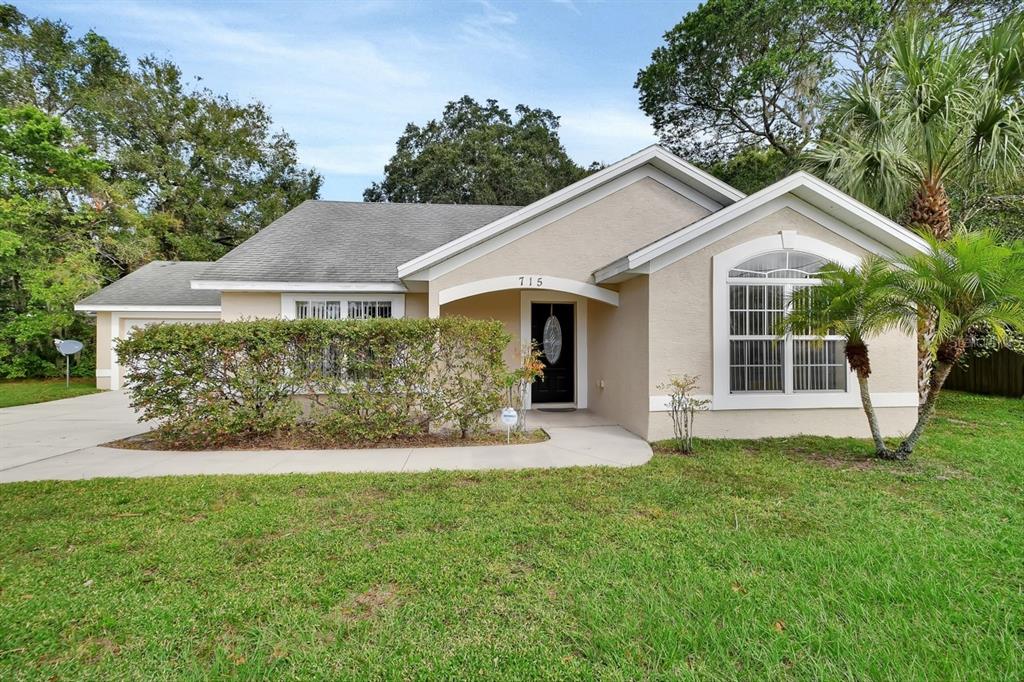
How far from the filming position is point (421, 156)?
106 feet

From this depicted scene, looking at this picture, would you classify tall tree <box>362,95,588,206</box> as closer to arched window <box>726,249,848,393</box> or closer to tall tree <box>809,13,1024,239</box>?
tall tree <box>809,13,1024,239</box>

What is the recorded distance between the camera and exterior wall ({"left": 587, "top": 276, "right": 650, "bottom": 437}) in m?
8.03

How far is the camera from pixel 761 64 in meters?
17.1

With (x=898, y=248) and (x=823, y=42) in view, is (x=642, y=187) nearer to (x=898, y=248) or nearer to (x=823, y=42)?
(x=898, y=248)

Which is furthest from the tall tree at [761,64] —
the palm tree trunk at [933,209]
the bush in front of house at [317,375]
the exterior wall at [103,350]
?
the exterior wall at [103,350]

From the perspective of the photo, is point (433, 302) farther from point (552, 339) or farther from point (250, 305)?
point (250, 305)

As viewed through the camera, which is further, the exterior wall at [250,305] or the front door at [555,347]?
the front door at [555,347]

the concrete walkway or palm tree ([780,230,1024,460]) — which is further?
the concrete walkway

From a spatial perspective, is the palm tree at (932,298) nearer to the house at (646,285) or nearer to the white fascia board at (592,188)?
the house at (646,285)

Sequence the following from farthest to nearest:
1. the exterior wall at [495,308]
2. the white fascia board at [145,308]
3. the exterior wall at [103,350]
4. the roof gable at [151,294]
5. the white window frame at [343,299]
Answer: the exterior wall at [103,350]
the roof gable at [151,294]
the white fascia board at [145,308]
the exterior wall at [495,308]
the white window frame at [343,299]

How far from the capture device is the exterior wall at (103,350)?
16109mm

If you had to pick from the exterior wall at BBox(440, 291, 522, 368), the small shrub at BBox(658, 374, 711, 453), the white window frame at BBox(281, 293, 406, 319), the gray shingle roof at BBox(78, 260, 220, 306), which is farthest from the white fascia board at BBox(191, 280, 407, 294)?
the small shrub at BBox(658, 374, 711, 453)

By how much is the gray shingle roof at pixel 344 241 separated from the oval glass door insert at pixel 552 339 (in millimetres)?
3947

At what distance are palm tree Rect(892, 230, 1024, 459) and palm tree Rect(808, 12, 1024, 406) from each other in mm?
1938
